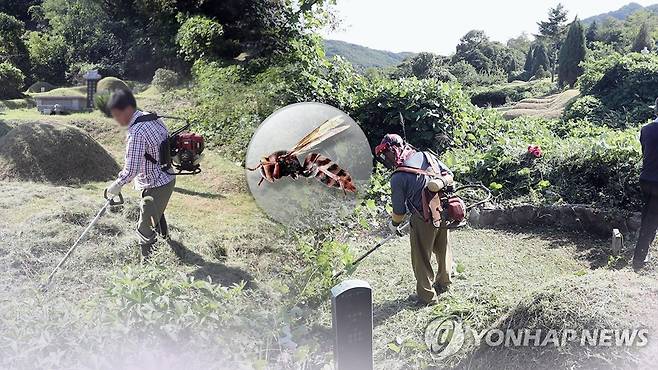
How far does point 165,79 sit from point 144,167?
17.2 ft

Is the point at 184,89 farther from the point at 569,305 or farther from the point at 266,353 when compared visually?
the point at 569,305

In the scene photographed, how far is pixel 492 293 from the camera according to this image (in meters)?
4.22

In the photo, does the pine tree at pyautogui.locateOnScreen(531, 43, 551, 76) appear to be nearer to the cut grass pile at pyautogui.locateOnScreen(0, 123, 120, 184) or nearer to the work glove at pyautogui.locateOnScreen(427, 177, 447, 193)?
the cut grass pile at pyautogui.locateOnScreen(0, 123, 120, 184)

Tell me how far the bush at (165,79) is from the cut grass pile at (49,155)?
9.36 ft

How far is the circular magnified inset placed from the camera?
3.24 meters

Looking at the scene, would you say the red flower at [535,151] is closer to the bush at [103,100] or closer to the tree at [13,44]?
the bush at [103,100]

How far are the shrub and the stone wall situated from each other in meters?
6.50

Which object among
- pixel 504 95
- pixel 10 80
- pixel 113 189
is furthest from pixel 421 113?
pixel 504 95

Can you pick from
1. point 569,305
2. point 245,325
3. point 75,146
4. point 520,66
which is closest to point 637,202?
point 569,305

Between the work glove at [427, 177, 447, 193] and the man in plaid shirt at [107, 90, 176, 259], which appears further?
the man in plaid shirt at [107, 90, 176, 259]

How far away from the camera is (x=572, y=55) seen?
35.0 meters

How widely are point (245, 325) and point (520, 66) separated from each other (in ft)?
215

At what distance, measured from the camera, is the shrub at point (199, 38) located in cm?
1013

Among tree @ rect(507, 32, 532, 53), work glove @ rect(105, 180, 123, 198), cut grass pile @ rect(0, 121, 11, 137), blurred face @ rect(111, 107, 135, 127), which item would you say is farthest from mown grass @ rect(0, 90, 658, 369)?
tree @ rect(507, 32, 532, 53)
